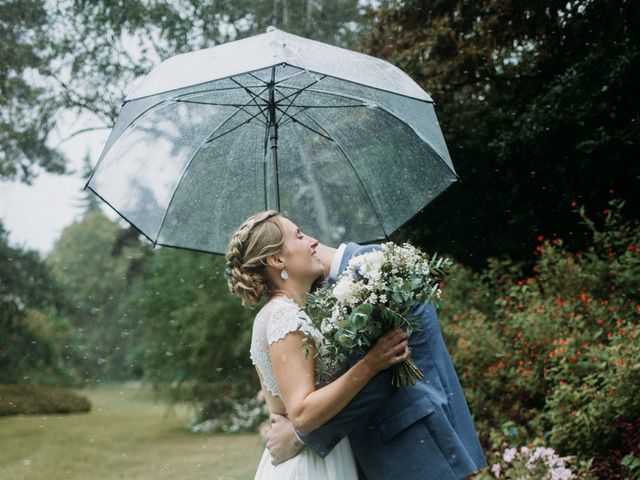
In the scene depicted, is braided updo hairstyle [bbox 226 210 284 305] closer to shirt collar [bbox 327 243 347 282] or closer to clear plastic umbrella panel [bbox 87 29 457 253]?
shirt collar [bbox 327 243 347 282]

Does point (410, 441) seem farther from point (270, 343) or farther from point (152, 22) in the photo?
point (152, 22)

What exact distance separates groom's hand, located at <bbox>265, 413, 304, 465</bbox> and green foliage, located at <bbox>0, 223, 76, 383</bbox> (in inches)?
433

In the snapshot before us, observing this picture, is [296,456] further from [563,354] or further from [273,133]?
[563,354]

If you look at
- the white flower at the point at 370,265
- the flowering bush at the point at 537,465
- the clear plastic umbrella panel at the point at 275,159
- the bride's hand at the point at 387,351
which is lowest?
the flowering bush at the point at 537,465

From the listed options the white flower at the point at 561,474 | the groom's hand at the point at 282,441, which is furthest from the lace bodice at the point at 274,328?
the white flower at the point at 561,474

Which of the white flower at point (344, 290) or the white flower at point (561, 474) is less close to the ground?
the white flower at point (344, 290)

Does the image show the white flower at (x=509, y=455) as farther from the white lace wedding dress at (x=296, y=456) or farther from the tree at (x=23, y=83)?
the tree at (x=23, y=83)

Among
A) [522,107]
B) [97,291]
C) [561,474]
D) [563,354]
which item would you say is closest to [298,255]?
[561,474]

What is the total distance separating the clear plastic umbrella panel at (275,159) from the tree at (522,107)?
3.74 m

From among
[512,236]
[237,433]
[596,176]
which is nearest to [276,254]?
[596,176]

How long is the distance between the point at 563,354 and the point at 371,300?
124 inches

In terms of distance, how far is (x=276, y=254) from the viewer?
2570mm

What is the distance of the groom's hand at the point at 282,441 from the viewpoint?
99.8 inches

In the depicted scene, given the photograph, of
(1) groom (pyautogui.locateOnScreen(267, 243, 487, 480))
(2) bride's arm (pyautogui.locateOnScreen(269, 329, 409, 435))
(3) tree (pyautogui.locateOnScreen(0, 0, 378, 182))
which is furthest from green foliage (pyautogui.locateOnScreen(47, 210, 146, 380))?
(2) bride's arm (pyautogui.locateOnScreen(269, 329, 409, 435))
